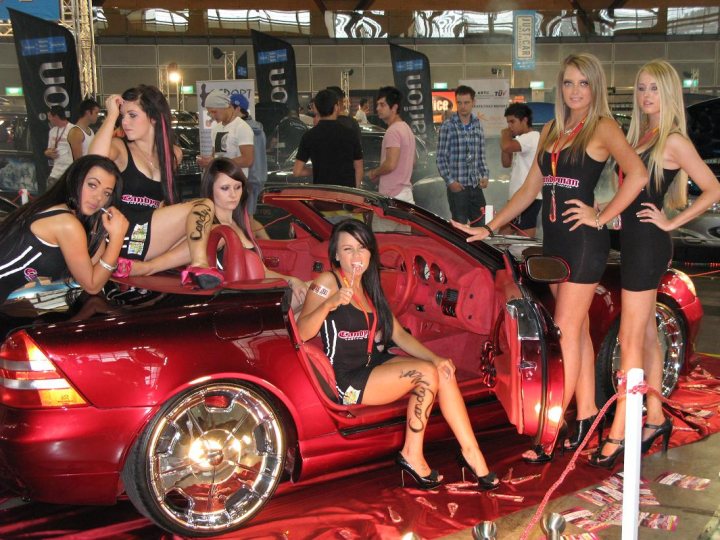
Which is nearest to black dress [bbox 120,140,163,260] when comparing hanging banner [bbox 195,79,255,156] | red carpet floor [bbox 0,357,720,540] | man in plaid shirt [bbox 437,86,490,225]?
red carpet floor [bbox 0,357,720,540]

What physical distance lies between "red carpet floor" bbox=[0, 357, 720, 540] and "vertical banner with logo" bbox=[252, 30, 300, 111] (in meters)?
10.4

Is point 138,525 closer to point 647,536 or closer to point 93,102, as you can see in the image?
point 647,536

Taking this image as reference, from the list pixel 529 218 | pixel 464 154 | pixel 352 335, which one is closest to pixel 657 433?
pixel 352 335

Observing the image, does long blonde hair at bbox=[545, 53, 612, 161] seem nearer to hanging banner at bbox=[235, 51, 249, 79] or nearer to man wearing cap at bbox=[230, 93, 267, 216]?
man wearing cap at bbox=[230, 93, 267, 216]

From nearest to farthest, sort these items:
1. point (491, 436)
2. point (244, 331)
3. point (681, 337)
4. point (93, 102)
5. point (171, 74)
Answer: point (244, 331), point (491, 436), point (681, 337), point (93, 102), point (171, 74)

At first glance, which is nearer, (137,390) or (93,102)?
(137,390)

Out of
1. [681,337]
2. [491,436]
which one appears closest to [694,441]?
[681,337]

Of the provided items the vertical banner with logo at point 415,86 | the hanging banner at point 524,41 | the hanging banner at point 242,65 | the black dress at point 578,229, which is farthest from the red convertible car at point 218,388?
the hanging banner at point 524,41

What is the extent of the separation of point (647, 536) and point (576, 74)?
2.02 metres

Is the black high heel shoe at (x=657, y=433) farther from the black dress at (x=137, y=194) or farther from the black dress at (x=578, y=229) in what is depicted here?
the black dress at (x=137, y=194)

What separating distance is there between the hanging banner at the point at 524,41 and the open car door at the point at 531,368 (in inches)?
557

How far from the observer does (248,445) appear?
341 centimetres

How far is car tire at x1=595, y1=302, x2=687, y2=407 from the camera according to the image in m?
4.49

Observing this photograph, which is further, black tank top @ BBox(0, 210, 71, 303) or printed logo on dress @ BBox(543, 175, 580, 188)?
printed logo on dress @ BBox(543, 175, 580, 188)
